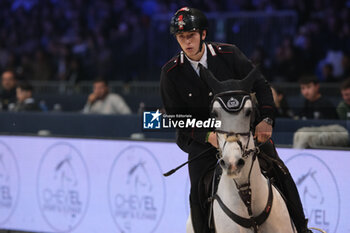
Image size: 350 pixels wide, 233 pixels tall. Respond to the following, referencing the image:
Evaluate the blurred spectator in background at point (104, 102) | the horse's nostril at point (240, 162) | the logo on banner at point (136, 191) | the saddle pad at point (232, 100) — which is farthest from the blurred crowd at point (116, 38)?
the horse's nostril at point (240, 162)

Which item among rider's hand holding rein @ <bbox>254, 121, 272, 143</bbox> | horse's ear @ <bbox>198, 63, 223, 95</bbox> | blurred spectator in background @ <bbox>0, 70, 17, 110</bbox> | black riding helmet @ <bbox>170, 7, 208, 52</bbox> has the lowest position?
rider's hand holding rein @ <bbox>254, 121, 272, 143</bbox>

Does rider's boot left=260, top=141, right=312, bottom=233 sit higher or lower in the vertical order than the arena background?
lower

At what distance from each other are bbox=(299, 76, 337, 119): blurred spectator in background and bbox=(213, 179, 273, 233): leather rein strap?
4951mm

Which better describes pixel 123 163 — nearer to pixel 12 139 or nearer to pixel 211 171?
pixel 12 139

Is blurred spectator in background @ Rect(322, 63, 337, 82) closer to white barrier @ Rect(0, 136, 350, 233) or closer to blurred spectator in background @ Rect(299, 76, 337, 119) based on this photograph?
blurred spectator in background @ Rect(299, 76, 337, 119)

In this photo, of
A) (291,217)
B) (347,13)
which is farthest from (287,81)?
(291,217)

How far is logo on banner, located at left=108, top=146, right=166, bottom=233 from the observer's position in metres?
8.48

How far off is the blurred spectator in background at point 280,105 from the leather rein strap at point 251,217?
4.97 meters

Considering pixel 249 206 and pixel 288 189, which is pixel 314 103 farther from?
pixel 249 206

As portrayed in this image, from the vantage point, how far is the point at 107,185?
29.3ft

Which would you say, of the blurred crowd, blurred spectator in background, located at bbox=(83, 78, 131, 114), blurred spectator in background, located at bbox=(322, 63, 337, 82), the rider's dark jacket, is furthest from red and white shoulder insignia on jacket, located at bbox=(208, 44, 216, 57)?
blurred spectator in background, located at bbox=(322, 63, 337, 82)

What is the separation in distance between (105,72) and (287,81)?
535 cm

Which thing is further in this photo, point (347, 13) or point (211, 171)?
point (347, 13)

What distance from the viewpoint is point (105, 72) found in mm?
16953
